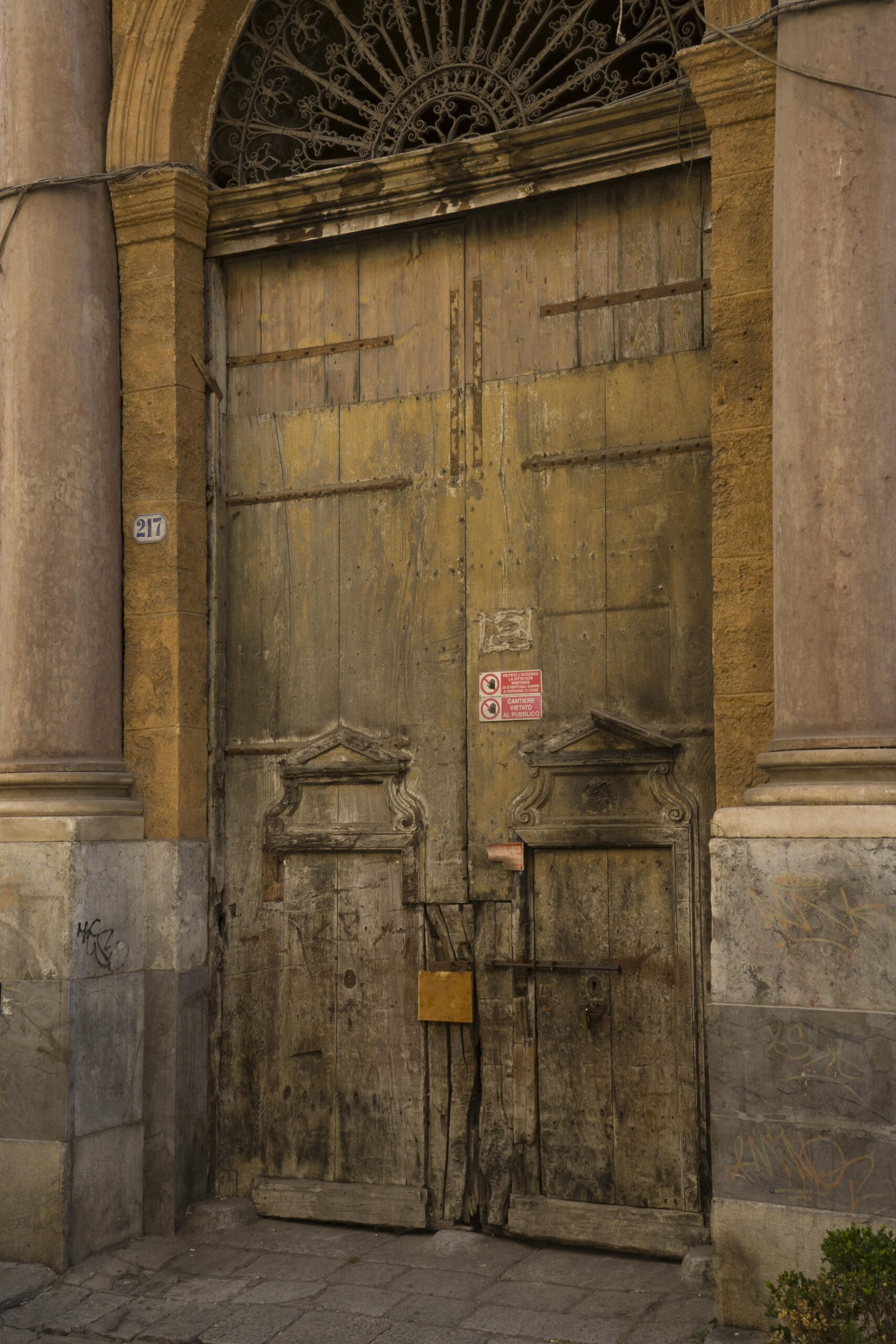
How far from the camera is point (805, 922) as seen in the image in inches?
174

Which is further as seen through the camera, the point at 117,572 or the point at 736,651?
the point at 117,572

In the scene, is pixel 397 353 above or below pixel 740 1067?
above

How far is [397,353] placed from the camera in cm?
597

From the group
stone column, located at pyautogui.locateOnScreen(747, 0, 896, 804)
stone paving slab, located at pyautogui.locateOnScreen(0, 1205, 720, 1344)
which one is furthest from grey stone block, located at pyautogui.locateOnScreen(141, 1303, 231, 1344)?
stone column, located at pyautogui.locateOnScreen(747, 0, 896, 804)

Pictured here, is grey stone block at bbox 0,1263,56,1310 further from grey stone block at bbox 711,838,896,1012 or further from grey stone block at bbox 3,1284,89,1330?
grey stone block at bbox 711,838,896,1012

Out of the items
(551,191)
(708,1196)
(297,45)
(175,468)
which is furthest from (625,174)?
(708,1196)

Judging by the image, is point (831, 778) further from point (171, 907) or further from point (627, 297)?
point (171, 907)

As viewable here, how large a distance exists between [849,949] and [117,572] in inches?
129

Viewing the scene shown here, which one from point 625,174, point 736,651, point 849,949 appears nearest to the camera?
point 849,949

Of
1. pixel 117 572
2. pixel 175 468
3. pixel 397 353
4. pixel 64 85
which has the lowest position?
pixel 117 572

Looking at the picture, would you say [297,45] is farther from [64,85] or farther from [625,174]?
[625,174]

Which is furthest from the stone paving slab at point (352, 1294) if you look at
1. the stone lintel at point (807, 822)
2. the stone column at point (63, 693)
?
the stone lintel at point (807, 822)

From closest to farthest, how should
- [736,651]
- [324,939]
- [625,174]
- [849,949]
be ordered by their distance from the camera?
[849,949], [736,651], [625,174], [324,939]

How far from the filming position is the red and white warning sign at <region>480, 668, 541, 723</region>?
18.4 feet
